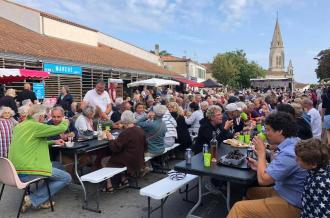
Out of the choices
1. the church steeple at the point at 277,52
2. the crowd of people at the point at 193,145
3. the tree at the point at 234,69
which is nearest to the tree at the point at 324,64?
the tree at the point at 234,69

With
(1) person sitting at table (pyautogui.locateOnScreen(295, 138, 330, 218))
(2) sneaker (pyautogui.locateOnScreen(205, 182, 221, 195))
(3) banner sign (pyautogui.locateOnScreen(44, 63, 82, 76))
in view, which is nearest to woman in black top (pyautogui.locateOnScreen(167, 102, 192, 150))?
(2) sneaker (pyautogui.locateOnScreen(205, 182, 221, 195))

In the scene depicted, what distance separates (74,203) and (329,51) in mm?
48213

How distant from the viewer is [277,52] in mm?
118375

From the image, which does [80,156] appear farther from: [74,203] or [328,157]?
[328,157]

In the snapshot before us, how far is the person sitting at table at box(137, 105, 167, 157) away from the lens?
20.0ft

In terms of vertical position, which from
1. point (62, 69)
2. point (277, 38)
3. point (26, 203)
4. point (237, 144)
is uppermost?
point (277, 38)

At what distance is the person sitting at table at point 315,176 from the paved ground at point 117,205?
2.02m

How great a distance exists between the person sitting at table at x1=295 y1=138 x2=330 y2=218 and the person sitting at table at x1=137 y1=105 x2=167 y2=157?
3.62 meters

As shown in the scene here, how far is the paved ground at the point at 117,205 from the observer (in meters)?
4.52

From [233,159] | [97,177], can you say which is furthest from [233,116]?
[97,177]

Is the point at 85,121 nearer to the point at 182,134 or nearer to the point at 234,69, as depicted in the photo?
the point at 182,134

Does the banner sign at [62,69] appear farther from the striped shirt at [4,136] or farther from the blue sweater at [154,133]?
the blue sweater at [154,133]

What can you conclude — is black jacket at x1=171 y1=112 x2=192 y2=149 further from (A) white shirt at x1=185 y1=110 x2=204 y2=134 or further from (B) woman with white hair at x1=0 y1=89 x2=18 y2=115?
(B) woman with white hair at x1=0 y1=89 x2=18 y2=115

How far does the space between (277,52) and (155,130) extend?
121 metres
